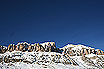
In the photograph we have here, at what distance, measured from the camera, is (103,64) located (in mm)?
86250

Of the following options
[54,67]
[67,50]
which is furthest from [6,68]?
[67,50]

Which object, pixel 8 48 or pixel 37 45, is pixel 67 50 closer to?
pixel 37 45

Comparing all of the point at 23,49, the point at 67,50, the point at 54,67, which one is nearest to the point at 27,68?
the point at 54,67

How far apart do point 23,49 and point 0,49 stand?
2375cm

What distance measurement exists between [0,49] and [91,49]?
105344 millimetres

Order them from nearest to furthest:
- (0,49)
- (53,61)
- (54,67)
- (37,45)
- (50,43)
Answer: (54,67) < (53,61) < (0,49) < (37,45) < (50,43)

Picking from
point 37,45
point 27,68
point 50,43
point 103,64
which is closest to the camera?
point 27,68

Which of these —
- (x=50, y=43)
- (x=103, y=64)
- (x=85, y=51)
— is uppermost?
(x=50, y=43)

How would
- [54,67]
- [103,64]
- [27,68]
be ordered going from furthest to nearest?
[103,64], [54,67], [27,68]

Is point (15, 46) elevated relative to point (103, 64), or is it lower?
elevated

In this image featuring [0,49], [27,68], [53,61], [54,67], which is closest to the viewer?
[27,68]

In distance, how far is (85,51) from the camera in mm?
127875

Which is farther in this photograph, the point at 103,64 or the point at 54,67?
the point at 103,64

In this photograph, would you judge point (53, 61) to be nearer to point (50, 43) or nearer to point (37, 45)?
point (37, 45)
